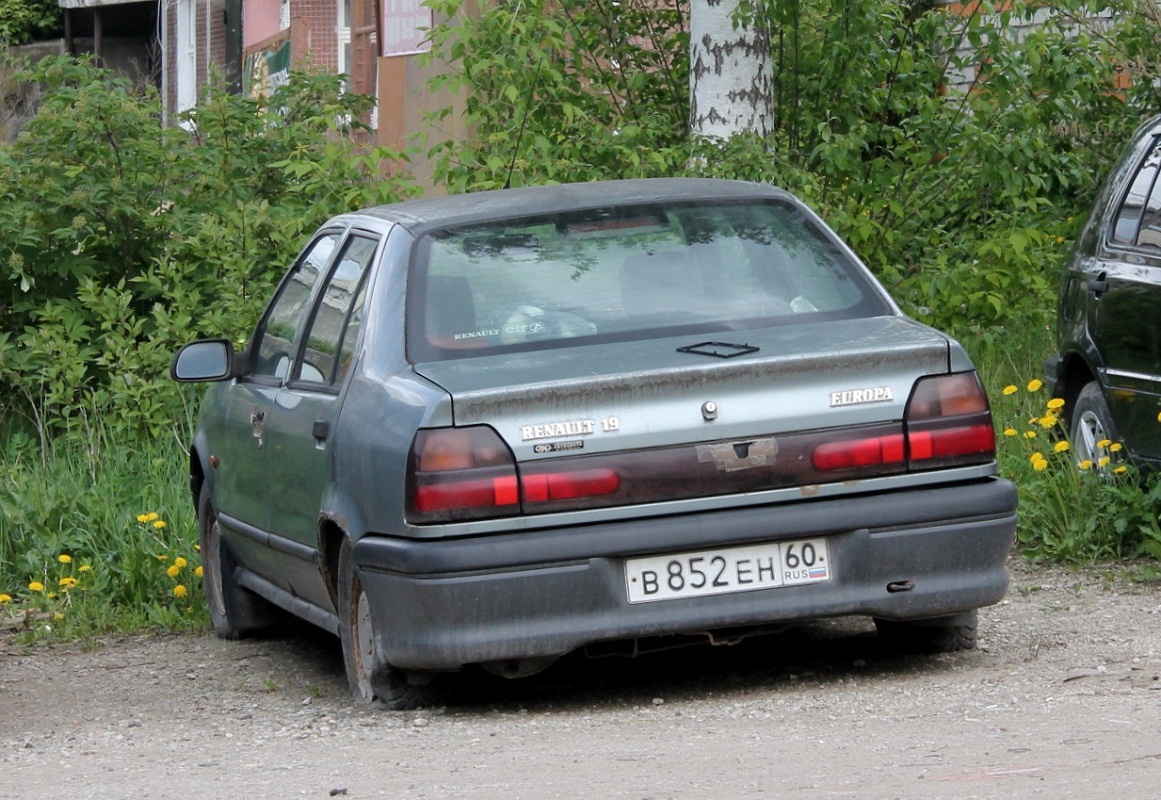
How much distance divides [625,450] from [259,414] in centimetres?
195

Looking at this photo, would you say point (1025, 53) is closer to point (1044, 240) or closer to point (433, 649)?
point (1044, 240)

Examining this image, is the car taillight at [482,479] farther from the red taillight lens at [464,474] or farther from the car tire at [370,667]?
the car tire at [370,667]

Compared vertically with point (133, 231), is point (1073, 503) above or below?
below

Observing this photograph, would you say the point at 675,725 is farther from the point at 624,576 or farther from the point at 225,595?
the point at 225,595

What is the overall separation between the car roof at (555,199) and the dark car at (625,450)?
Answer: 0.07ft

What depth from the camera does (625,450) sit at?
555 centimetres

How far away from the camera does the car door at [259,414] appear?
708 centimetres

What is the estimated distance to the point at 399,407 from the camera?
5703mm

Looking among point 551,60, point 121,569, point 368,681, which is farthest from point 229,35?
point 368,681

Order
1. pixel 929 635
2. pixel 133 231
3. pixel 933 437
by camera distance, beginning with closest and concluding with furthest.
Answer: pixel 933 437
pixel 929 635
pixel 133 231

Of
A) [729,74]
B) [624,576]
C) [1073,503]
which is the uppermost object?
[729,74]


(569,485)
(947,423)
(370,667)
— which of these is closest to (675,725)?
(569,485)

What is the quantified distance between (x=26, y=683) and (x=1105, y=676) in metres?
3.68

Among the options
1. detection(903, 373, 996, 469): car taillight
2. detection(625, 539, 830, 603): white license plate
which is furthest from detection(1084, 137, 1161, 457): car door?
detection(625, 539, 830, 603): white license plate
